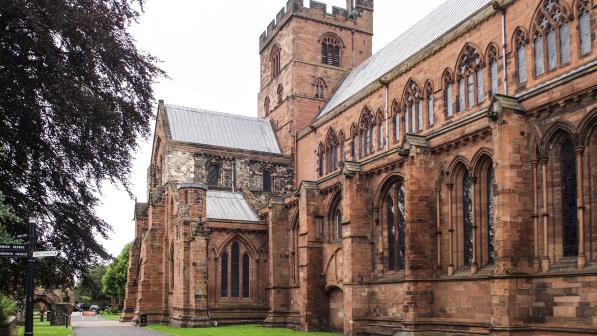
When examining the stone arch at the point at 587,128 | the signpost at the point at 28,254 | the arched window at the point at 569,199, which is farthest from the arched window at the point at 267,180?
the signpost at the point at 28,254

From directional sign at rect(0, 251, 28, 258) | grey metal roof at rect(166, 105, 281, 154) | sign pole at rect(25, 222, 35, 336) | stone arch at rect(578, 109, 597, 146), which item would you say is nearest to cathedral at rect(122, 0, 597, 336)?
stone arch at rect(578, 109, 597, 146)

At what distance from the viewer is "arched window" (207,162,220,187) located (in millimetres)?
45806

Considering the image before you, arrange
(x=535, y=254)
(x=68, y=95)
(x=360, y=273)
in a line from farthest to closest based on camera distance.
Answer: (x=360, y=273) → (x=535, y=254) → (x=68, y=95)

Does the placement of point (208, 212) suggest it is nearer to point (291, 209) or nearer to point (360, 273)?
point (291, 209)

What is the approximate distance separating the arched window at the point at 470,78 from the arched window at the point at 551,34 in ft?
11.0

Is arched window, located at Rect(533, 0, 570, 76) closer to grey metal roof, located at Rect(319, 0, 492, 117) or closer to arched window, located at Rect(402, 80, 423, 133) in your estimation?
grey metal roof, located at Rect(319, 0, 492, 117)

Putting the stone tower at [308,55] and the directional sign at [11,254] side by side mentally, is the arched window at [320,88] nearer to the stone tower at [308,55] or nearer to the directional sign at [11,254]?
the stone tower at [308,55]

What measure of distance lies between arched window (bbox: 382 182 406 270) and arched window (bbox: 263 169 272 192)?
64.8ft

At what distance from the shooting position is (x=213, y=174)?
4625cm

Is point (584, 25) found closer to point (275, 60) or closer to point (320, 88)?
point (320, 88)

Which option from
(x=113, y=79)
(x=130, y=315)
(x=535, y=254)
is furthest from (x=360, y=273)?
(x=130, y=315)

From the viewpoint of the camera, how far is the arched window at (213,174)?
45806mm

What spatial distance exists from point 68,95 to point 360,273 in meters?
17.6

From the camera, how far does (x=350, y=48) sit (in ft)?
166
